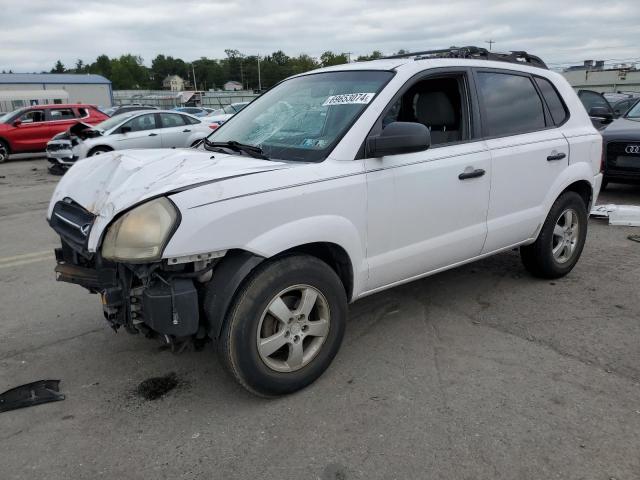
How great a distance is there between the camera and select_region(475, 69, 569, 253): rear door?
3965 millimetres

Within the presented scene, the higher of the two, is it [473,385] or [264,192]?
[264,192]

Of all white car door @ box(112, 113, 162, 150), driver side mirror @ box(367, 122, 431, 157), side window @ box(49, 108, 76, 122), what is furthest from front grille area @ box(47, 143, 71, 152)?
driver side mirror @ box(367, 122, 431, 157)

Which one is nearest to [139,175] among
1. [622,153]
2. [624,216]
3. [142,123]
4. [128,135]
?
[624,216]

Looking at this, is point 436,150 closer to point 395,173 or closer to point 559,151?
point 395,173

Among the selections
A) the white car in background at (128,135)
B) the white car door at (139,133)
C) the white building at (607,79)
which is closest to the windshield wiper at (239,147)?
the white car in background at (128,135)

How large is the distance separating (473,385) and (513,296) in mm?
1632

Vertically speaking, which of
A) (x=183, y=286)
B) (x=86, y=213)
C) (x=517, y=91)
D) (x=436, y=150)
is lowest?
(x=183, y=286)

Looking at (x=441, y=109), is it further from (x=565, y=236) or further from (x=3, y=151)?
(x=3, y=151)

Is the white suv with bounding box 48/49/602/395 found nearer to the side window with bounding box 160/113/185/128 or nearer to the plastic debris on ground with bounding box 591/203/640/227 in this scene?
the plastic debris on ground with bounding box 591/203/640/227

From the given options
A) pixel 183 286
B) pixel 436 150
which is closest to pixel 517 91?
pixel 436 150

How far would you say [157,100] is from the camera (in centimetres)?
5188

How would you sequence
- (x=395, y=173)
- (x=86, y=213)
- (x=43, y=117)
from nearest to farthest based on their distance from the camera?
(x=86, y=213) < (x=395, y=173) < (x=43, y=117)

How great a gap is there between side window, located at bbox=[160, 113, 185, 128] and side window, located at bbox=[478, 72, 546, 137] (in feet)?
37.9

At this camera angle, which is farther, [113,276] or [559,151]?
[559,151]
